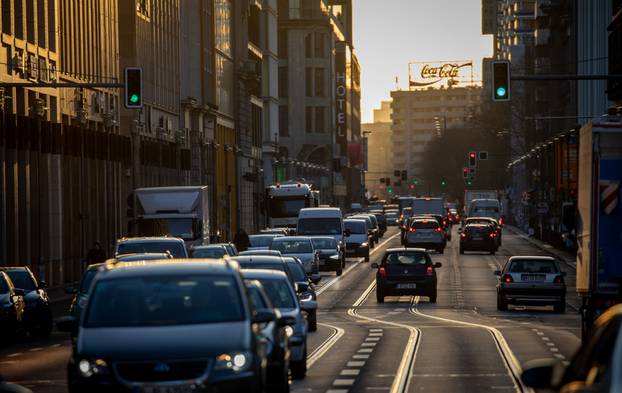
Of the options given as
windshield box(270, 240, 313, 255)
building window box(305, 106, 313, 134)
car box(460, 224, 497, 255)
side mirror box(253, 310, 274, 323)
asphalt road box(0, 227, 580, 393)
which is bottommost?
car box(460, 224, 497, 255)

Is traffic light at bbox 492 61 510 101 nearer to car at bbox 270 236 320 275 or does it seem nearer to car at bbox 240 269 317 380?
car at bbox 240 269 317 380

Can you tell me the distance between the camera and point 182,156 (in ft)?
319

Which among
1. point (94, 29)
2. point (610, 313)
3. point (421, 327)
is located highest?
point (94, 29)

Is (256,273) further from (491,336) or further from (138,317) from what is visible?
(491,336)

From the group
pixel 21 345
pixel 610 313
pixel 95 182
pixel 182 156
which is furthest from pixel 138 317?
pixel 182 156

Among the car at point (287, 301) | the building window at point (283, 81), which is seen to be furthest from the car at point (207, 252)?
the building window at point (283, 81)

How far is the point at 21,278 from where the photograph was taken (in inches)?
1437

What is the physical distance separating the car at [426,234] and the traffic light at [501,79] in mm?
48834

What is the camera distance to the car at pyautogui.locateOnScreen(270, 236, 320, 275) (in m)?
57.0

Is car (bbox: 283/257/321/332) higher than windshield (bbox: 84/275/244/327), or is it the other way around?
windshield (bbox: 84/275/244/327)

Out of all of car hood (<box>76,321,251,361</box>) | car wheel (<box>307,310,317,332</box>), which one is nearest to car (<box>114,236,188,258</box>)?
car wheel (<box>307,310,317,332</box>)

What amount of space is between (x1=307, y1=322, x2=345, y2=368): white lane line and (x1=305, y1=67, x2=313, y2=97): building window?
16062 cm

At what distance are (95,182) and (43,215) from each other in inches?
413

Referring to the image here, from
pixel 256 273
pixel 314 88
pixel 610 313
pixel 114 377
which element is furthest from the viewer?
pixel 314 88
